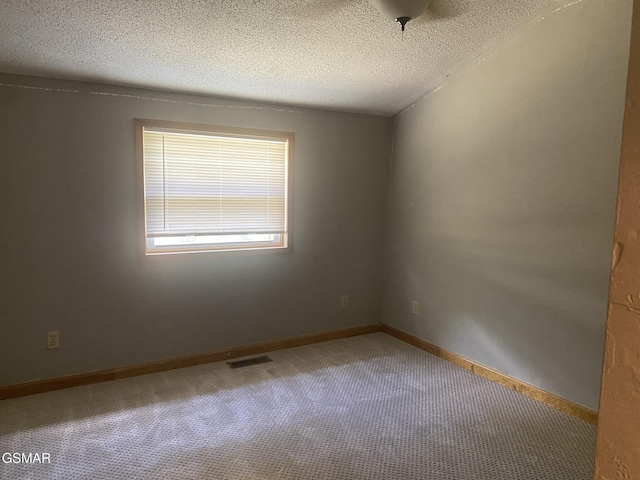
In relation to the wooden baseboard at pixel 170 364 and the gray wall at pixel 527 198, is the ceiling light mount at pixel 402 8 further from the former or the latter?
the wooden baseboard at pixel 170 364

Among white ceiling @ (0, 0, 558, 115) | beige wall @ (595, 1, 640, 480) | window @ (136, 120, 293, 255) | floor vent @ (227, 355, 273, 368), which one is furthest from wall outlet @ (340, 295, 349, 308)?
beige wall @ (595, 1, 640, 480)

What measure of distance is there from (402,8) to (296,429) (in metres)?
2.28

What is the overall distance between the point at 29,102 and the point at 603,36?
3318 millimetres

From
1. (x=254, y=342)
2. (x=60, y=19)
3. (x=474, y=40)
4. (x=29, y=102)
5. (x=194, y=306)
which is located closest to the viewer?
(x=60, y=19)

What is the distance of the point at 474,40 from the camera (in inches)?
105

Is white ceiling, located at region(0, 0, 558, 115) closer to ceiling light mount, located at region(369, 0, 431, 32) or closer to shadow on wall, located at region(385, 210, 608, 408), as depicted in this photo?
ceiling light mount, located at region(369, 0, 431, 32)

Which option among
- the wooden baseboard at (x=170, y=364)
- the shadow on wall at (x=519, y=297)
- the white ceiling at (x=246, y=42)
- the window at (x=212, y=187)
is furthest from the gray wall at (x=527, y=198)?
the window at (x=212, y=187)

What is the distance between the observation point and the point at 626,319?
0.63m

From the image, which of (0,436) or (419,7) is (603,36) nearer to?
(419,7)

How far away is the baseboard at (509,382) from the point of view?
2418 millimetres

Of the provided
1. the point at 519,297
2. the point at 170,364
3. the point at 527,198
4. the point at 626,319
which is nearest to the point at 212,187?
the point at 170,364

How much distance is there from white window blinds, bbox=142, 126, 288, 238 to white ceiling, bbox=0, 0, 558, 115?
37 cm

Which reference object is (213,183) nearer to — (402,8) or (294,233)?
(294,233)

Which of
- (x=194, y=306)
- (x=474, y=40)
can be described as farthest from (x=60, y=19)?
(x=474, y=40)
